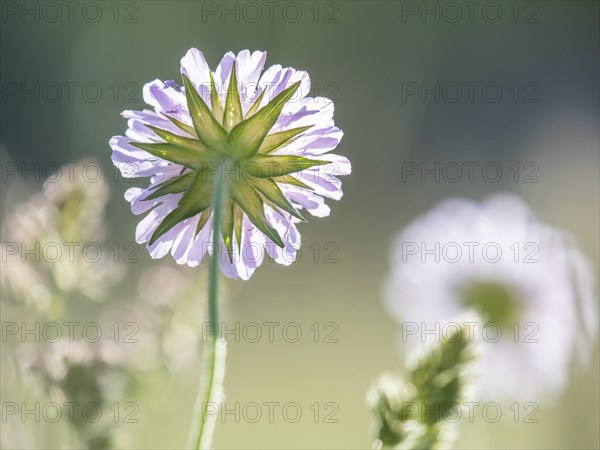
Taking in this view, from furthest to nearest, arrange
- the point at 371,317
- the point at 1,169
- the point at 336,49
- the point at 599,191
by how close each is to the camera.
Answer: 1. the point at 336,49
2. the point at 371,317
3. the point at 599,191
4. the point at 1,169

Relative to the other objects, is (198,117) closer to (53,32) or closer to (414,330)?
(414,330)

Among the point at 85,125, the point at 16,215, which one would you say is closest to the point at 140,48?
the point at 85,125

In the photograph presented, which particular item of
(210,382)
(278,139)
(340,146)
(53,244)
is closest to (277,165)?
(278,139)

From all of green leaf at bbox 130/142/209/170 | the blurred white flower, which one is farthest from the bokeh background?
green leaf at bbox 130/142/209/170

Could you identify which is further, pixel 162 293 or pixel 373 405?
pixel 162 293

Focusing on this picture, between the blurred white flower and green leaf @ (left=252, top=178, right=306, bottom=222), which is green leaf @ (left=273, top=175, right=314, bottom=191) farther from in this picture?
the blurred white flower

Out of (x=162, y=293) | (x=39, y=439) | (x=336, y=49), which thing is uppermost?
(x=336, y=49)
